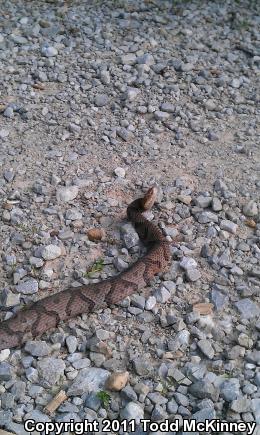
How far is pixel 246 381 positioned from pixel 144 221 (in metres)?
1.81

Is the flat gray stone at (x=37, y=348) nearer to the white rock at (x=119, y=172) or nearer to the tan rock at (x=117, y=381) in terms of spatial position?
the tan rock at (x=117, y=381)

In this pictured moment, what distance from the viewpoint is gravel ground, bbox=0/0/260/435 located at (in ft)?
14.1

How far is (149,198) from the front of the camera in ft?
18.9

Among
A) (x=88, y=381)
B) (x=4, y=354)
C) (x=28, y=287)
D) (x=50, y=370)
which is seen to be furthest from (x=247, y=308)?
(x=4, y=354)

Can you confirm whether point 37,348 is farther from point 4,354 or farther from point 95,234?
point 95,234

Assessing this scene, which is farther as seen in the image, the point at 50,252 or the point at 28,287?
the point at 50,252

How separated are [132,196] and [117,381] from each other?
7.22ft

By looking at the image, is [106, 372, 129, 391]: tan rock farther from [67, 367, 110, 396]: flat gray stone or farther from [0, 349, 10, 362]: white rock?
[0, 349, 10, 362]: white rock

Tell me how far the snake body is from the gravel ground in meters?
0.08

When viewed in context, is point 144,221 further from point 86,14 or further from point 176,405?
point 86,14

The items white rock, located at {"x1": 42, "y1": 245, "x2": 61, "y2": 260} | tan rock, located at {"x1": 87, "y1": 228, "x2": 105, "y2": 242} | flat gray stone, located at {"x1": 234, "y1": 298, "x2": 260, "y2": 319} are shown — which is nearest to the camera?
flat gray stone, located at {"x1": 234, "y1": 298, "x2": 260, "y2": 319}

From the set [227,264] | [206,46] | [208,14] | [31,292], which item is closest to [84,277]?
[31,292]

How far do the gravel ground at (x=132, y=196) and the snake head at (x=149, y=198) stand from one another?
10cm

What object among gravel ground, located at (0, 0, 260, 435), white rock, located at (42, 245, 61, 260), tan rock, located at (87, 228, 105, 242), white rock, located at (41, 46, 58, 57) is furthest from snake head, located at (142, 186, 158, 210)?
white rock, located at (41, 46, 58, 57)
